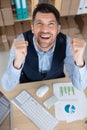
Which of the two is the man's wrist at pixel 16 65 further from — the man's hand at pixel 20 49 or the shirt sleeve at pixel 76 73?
the shirt sleeve at pixel 76 73

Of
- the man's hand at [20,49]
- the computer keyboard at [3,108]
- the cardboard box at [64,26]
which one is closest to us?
the computer keyboard at [3,108]

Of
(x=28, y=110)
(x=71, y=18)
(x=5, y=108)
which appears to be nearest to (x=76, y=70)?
(x=28, y=110)

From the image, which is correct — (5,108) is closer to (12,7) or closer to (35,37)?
(35,37)

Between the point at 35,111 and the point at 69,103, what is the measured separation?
230 millimetres

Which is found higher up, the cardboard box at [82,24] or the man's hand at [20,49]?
the man's hand at [20,49]

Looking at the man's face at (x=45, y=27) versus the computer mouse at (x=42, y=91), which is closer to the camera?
the man's face at (x=45, y=27)

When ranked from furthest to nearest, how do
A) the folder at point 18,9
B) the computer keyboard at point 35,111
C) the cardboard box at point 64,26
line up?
1. the cardboard box at point 64,26
2. the folder at point 18,9
3. the computer keyboard at point 35,111

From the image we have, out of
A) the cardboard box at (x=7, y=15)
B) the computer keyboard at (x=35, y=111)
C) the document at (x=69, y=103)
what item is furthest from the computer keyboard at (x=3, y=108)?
the cardboard box at (x=7, y=15)

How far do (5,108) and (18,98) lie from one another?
0.28m

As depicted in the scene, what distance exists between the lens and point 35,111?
147cm

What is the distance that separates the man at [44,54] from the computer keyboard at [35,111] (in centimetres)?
10

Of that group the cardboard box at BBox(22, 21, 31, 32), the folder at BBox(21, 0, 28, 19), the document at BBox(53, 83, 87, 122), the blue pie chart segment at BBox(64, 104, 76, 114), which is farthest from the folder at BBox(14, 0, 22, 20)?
the blue pie chart segment at BBox(64, 104, 76, 114)

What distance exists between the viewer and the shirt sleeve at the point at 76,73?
1460 mm

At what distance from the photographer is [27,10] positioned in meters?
2.16
